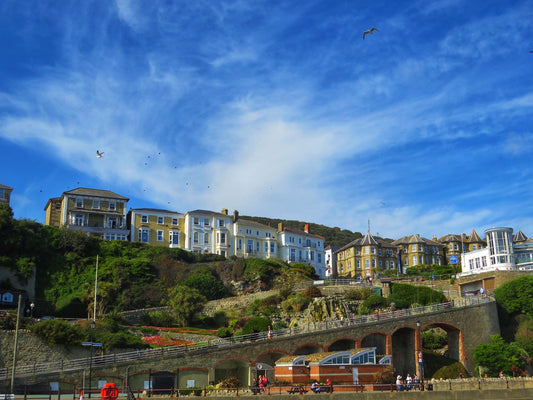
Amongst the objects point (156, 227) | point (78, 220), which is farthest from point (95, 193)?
point (156, 227)

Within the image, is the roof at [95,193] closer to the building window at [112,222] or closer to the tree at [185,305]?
the building window at [112,222]

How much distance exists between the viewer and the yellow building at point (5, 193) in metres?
77.2

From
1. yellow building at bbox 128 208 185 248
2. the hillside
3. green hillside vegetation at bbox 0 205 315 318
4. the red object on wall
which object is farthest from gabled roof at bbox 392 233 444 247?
the red object on wall

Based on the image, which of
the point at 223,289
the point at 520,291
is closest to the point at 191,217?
the point at 223,289

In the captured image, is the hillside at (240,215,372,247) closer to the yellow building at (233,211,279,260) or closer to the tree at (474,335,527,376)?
the yellow building at (233,211,279,260)

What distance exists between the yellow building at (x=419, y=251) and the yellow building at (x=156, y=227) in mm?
43368

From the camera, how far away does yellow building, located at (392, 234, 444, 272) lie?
100438 millimetres

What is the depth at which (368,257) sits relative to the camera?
98312 mm

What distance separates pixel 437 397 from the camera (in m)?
33.5

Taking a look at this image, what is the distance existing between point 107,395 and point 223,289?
151 feet

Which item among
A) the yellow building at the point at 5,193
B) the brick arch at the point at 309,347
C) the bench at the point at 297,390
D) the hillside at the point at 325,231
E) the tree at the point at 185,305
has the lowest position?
the bench at the point at 297,390

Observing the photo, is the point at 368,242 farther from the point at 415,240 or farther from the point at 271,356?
the point at 271,356

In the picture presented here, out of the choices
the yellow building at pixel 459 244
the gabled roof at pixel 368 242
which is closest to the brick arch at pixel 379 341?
the gabled roof at pixel 368 242

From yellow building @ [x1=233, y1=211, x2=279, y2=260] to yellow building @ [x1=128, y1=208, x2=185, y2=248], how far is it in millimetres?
8925
